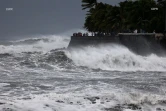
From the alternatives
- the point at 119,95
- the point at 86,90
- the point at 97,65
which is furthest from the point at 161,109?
the point at 97,65

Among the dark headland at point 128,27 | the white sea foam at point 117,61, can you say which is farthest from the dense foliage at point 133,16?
the white sea foam at point 117,61

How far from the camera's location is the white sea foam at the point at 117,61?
2481 centimetres

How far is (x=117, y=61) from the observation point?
26156mm

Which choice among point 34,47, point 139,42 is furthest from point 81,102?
point 34,47

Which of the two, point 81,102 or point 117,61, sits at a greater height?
point 81,102

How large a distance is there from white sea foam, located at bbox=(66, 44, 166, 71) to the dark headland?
5.02 ft

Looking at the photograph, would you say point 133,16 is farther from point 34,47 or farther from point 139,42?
→ point 34,47

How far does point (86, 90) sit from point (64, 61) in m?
12.9

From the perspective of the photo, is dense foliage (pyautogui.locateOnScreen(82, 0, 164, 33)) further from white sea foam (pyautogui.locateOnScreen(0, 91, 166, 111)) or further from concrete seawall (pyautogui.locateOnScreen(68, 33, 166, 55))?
white sea foam (pyautogui.locateOnScreen(0, 91, 166, 111))

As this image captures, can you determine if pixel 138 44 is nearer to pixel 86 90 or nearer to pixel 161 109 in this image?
pixel 86 90

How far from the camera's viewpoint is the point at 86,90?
44.1 feet

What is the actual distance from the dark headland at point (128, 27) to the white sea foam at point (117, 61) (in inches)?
60.3

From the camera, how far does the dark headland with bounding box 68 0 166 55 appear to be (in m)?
31.1

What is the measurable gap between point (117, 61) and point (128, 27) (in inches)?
661
